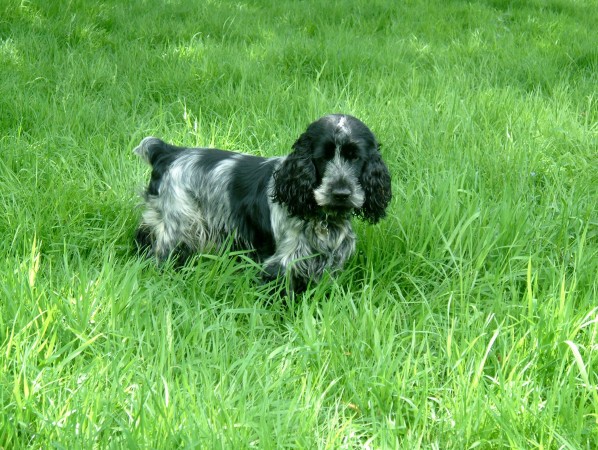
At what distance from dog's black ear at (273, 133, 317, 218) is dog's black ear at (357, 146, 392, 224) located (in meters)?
0.26

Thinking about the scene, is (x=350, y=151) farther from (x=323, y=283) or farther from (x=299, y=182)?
(x=323, y=283)

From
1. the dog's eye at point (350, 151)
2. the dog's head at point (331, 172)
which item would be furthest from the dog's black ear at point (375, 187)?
the dog's eye at point (350, 151)

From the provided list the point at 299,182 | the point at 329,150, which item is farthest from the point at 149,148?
the point at 329,150

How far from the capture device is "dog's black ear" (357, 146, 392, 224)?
3.42 metres

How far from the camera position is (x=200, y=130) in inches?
187

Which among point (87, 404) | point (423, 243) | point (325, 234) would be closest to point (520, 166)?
point (423, 243)

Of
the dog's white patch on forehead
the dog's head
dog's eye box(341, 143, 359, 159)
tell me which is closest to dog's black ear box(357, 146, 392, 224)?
the dog's head

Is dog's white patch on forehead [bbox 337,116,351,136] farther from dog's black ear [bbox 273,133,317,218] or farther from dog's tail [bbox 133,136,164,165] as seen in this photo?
→ dog's tail [bbox 133,136,164,165]

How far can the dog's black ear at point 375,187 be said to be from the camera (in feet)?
11.2

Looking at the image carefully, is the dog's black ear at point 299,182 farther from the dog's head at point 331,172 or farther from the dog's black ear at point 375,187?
the dog's black ear at point 375,187

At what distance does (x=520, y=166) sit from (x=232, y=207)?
6.09 ft

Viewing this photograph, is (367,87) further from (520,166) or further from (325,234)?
(325,234)

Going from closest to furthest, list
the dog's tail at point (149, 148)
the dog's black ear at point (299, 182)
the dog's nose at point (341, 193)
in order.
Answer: the dog's nose at point (341, 193) < the dog's black ear at point (299, 182) < the dog's tail at point (149, 148)

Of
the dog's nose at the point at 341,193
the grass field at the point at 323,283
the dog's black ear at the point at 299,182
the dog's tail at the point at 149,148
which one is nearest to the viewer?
the grass field at the point at 323,283
